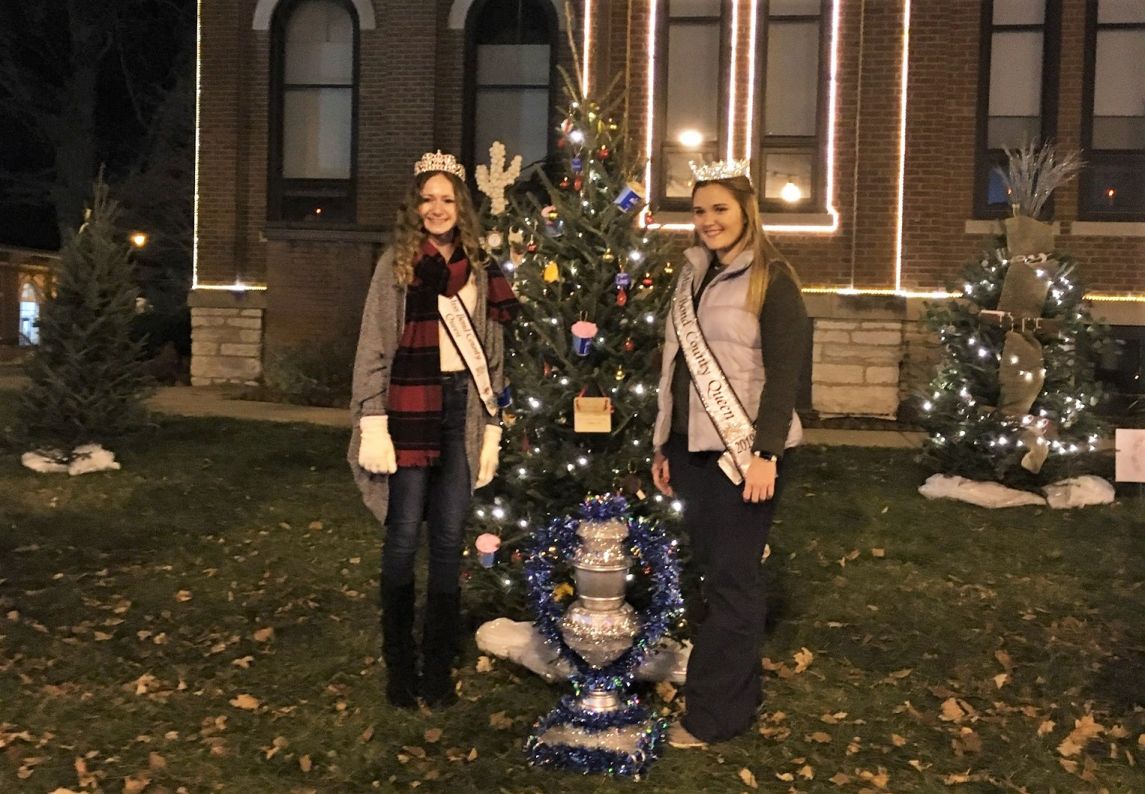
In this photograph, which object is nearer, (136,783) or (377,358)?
(136,783)

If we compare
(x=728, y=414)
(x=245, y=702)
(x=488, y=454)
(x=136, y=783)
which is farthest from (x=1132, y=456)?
(x=136, y=783)

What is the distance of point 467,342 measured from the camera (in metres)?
3.93

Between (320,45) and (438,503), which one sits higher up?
(320,45)

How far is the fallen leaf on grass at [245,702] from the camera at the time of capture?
170 inches

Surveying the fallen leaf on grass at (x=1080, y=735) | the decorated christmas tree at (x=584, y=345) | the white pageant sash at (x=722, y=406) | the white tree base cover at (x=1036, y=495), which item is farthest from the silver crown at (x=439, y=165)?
the white tree base cover at (x=1036, y=495)

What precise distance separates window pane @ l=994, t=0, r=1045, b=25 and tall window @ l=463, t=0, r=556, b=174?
17.0 ft

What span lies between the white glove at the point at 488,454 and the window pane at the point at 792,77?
867 centimetres

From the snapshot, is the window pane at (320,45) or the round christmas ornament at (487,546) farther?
the window pane at (320,45)

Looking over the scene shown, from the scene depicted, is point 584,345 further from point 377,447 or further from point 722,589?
point 722,589

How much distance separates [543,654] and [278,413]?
7585 mm

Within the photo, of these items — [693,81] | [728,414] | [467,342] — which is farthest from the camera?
[693,81]

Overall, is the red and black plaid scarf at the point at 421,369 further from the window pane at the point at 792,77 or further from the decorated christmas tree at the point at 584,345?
the window pane at the point at 792,77

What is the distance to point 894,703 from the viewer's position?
4410 millimetres

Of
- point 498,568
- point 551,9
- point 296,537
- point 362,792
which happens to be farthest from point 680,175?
point 362,792
